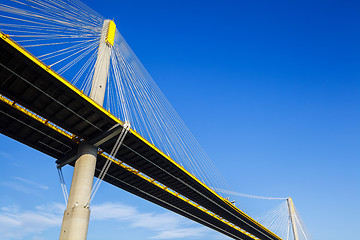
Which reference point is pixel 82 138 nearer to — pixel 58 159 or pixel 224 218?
pixel 58 159

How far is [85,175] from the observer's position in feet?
89.9

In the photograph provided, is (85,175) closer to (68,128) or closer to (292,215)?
(68,128)

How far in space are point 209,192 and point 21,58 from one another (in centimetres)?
3266

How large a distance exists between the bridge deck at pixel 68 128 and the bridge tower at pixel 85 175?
227cm

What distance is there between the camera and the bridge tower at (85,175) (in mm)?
24906

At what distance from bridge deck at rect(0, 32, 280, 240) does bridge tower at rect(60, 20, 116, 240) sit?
7.44ft

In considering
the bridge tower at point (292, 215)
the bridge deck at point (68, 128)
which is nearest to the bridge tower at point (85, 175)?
the bridge deck at point (68, 128)

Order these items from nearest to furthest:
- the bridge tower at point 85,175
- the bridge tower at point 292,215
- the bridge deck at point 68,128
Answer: the bridge deck at point 68,128, the bridge tower at point 85,175, the bridge tower at point 292,215

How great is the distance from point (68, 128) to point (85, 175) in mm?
5321

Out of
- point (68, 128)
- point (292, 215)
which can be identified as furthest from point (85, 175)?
point (292, 215)

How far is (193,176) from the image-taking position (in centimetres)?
3884

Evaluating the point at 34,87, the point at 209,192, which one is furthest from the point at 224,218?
the point at 34,87

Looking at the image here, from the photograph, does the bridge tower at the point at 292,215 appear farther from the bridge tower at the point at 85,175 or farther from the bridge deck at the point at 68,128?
the bridge tower at the point at 85,175

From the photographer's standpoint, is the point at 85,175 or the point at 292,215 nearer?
the point at 85,175
